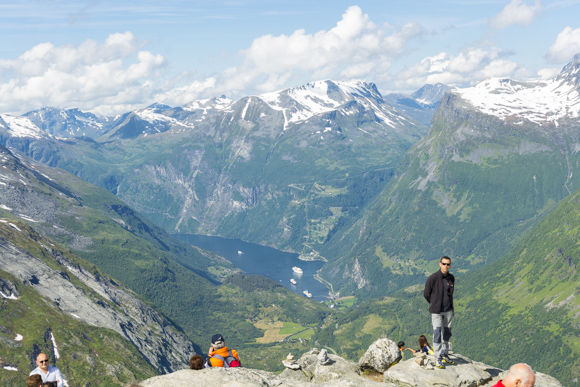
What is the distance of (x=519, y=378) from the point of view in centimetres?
2158

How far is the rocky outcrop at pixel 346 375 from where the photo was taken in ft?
108

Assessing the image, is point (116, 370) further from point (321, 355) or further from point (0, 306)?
point (321, 355)

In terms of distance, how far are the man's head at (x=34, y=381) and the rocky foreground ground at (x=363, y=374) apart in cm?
647

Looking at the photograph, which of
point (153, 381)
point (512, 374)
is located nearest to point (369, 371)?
point (153, 381)

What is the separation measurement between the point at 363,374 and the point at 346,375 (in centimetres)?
202

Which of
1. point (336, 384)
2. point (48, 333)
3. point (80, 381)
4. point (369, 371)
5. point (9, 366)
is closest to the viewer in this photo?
point (336, 384)

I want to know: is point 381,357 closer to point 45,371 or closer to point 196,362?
point 196,362

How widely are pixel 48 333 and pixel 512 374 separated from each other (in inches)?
8385

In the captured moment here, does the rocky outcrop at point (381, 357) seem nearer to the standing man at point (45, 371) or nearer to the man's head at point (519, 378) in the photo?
the man's head at point (519, 378)

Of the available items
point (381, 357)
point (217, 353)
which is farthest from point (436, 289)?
point (217, 353)

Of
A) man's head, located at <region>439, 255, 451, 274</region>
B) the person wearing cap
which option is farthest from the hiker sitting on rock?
man's head, located at <region>439, 255, 451, 274</region>

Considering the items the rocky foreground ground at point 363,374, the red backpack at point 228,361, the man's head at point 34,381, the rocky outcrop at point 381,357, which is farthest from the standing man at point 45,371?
the rocky outcrop at point 381,357

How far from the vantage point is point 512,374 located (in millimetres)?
21406

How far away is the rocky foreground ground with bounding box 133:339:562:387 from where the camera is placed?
33125mm
